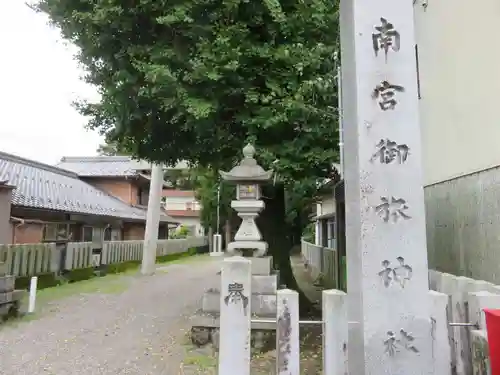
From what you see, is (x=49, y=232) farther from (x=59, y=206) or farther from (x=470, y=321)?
(x=470, y=321)

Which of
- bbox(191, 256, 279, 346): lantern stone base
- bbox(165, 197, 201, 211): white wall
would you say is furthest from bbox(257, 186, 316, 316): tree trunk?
bbox(165, 197, 201, 211): white wall

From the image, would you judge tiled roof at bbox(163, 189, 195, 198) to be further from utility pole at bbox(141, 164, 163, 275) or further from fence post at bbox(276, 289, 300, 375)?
fence post at bbox(276, 289, 300, 375)

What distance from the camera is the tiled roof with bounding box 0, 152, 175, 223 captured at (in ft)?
50.9

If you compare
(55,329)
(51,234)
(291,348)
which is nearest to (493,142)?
(291,348)

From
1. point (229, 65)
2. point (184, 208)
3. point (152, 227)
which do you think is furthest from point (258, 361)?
point (184, 208)

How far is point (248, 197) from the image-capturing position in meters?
7.52

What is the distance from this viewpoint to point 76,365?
6414mm

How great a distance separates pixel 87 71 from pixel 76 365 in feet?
18.5

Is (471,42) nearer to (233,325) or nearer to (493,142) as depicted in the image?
(493,142)

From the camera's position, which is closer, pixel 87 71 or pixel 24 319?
pixel 87 71

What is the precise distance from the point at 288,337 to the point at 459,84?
6925 mm

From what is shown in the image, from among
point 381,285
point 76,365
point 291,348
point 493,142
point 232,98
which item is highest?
point 232,98

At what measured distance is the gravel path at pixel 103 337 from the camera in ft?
20.8

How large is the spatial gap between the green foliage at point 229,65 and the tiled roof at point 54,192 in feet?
26.7
